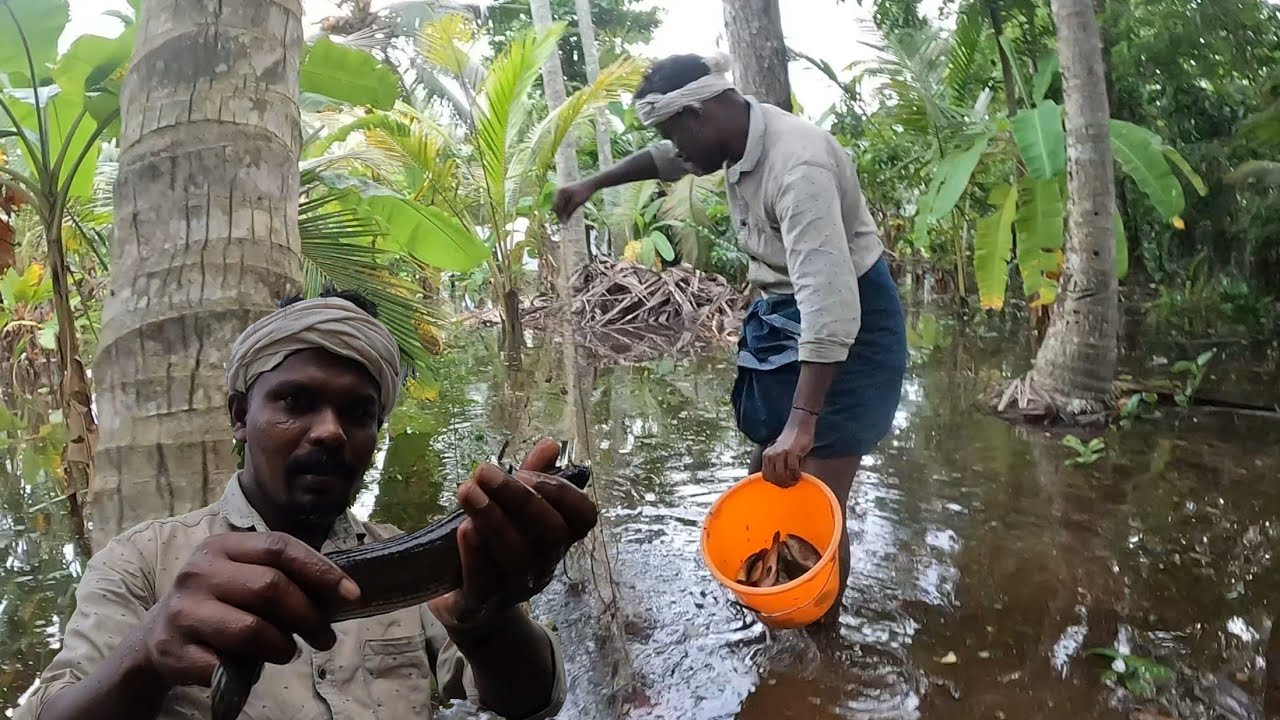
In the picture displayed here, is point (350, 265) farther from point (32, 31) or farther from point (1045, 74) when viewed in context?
point (1045, 74)

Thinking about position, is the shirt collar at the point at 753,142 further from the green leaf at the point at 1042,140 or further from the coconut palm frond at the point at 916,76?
the coconut palm frond at the point at 916,76

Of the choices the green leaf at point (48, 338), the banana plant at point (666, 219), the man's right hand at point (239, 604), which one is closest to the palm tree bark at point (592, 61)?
the banana plant at point (666, 219)

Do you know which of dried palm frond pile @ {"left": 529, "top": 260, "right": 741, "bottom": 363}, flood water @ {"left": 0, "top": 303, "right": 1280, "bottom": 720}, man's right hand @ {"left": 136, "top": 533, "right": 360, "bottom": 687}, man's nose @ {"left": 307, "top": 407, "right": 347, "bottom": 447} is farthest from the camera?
dried palm frond pile @ {"left": 529, "top": 260, "right": 741, "bottom": 363}

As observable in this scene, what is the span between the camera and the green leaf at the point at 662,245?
45.4 feet

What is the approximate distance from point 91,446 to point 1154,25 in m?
9.99

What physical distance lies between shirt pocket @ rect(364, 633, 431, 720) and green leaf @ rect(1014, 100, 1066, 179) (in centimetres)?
667

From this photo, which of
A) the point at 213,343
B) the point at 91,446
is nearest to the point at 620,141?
the point at 91,446

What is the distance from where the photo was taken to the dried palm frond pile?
39.2 feet

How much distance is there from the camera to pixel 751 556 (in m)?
3.25

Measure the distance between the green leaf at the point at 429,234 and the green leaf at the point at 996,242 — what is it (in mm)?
5475

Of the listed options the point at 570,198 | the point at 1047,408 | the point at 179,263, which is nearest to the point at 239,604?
the point at 179,263

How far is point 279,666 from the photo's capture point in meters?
1.57

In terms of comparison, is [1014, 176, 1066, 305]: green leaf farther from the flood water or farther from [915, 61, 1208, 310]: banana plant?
the flood water

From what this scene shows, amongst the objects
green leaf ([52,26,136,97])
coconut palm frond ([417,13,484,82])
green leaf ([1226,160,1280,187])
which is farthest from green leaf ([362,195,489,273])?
green leaf ([1226,160,1280,187])
